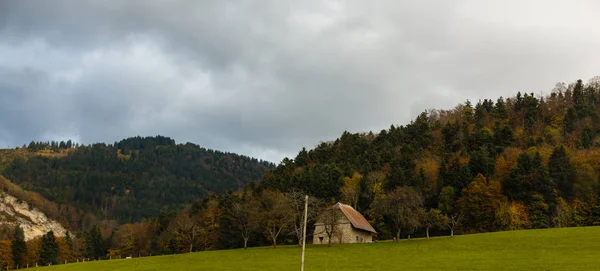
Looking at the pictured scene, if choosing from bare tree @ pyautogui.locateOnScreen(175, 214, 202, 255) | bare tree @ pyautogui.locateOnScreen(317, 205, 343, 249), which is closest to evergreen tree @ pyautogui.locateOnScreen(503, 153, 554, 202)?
bare tree @ pyautogui.locateOnScreen(317, 205, 343, 249)

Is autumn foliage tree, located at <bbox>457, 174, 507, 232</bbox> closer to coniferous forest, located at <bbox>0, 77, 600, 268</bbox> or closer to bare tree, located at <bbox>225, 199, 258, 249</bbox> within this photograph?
coniferous forest, located at <bbox>0, 77, 600, 268</bbox>

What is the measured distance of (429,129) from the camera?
140 m

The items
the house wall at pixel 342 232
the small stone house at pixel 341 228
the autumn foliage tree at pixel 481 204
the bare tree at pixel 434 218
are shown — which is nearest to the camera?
the bare tree at pixel 434 218

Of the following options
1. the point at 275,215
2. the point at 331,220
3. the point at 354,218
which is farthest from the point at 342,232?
the point at 275,215

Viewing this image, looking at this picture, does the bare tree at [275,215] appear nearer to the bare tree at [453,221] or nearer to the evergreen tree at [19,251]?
the bare tree at [453,221]

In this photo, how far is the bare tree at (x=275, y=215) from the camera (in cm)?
8262

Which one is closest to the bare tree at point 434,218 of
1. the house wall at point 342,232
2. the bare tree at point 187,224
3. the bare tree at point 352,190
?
the house wall at point 342,232

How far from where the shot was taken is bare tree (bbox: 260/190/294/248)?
8262cm

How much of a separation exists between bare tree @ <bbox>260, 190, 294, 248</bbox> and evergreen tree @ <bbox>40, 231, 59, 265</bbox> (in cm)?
5238

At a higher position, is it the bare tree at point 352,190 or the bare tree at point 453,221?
the bare tree at point 352,190

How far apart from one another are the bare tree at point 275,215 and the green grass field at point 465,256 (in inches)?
554

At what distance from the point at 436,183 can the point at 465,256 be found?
54.5 m

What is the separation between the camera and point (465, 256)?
51250 millimetres

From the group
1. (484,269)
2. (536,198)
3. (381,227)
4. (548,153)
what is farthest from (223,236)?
(484,269)
